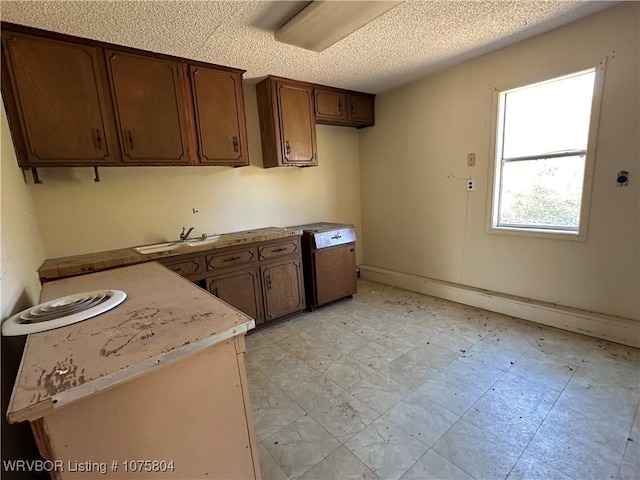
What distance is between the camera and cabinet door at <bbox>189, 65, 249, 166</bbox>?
8.48 feet

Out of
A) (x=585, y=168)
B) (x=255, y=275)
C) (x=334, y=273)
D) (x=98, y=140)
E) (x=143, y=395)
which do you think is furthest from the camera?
(x=334, y=273)

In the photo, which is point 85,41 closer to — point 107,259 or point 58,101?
point 58,101

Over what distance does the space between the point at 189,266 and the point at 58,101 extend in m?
1.44

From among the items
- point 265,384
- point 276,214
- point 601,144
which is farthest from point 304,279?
point 601,144

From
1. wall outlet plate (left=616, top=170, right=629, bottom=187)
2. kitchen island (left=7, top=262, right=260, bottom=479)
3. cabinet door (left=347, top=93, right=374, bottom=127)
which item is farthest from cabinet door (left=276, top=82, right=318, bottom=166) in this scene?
wall outlet plate (left=616, top=170, right=629, bottom=187)

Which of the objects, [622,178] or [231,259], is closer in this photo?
[622,178]

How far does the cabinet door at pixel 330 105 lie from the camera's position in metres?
3.39

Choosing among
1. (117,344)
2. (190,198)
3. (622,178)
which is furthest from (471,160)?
(117,344)

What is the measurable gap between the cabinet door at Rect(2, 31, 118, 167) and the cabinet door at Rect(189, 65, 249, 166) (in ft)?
2.16

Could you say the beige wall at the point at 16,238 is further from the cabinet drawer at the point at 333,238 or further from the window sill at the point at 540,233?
the window sill at the point at 540,233

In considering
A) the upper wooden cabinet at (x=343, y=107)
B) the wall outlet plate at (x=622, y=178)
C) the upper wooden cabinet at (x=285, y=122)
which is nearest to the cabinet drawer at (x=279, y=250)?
the upper wooden cabinet at (x=285, y=122)

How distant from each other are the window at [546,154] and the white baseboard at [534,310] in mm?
675

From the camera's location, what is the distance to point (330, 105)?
3482 mm

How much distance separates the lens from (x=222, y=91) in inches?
106
